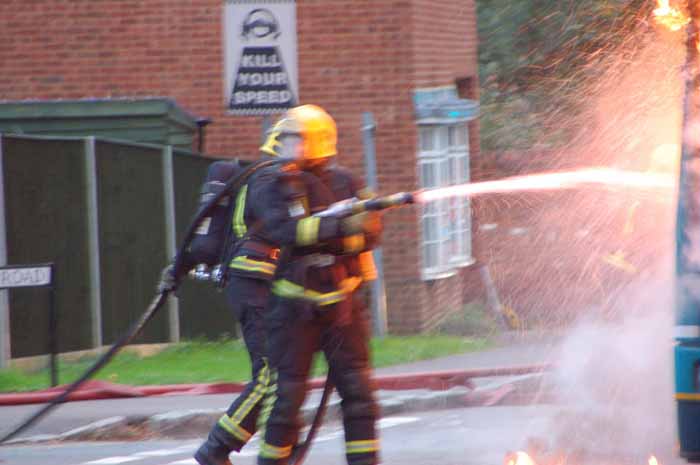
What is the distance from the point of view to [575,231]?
54.4 feet

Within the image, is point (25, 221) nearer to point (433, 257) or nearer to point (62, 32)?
point (62, 32)

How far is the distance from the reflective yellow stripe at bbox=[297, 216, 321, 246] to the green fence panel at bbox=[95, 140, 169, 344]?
7.02 metres

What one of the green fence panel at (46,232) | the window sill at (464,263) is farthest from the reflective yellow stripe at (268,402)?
the window sill at (464,263)

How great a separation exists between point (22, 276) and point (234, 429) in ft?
12.8

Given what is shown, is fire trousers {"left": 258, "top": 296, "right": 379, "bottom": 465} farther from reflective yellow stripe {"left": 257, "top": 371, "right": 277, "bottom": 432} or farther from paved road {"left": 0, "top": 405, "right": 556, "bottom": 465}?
paved road {"left": 0, "top": 405, "right": 556, "bottom": 465}

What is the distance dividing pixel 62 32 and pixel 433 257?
4900mm

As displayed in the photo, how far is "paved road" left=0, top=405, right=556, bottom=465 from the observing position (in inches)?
336

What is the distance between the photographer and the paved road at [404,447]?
28.0 feet

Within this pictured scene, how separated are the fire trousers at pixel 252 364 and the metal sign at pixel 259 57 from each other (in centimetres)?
260

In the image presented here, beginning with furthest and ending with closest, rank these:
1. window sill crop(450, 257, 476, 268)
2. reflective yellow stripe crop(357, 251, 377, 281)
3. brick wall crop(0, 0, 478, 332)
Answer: window sill crop(450, 257, 476, 268), brick wall crop(0, 0, 478, 332), reflective yellow stripe crop(357, 251, 377, 281)

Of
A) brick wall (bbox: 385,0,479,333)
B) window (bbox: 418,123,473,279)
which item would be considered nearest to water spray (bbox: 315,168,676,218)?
brick wall (bbox: 385,0,479,333)

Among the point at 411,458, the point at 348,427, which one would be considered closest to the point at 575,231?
the point at 411,458

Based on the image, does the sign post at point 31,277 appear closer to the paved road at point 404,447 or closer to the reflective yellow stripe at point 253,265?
the paved road at point 404,447

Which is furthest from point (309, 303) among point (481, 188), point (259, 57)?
point (259, 57)
